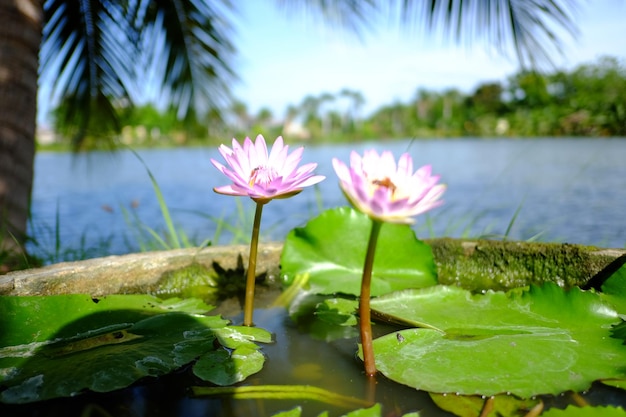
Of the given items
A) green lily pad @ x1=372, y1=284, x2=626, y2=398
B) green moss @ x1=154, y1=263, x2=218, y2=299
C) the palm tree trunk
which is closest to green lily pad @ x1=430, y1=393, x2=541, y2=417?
green lily pad @ x1=372, y1=284, x2=626, y2=398

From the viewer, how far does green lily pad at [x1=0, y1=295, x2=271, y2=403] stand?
60 cm

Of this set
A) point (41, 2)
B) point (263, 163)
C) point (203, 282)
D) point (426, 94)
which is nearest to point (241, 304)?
point (203, 282)

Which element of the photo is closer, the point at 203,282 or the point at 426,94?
the point at 203,282

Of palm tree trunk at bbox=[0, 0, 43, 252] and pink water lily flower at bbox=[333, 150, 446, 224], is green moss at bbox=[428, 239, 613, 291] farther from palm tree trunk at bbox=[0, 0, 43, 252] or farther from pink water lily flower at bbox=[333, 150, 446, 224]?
palm tree trunk at bbox=[0, 0, 43, 252]

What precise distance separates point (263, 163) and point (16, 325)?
1.63 feet

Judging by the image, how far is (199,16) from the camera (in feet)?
7.68

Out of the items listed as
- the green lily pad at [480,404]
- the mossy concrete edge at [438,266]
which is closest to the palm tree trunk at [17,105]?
the mossy concrete edge at [438,266]

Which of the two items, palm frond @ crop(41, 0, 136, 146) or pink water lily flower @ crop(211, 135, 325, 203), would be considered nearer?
pink water lily flower @ crop(211, 135, 325, 203)

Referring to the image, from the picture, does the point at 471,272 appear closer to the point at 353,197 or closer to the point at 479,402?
the point at 479,402

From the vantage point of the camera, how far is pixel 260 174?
0.73 m

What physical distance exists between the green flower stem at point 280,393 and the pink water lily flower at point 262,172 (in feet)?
0.92

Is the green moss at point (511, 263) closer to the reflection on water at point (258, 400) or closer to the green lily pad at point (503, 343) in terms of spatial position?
the green lily pad at point (503, 343)

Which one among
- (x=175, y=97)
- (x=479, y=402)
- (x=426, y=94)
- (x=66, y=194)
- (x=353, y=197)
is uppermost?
(x=426, y=94)

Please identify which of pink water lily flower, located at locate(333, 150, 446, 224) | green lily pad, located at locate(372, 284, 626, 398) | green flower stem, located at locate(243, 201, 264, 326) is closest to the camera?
pink water lily flower, located at locate(333, 150, 446, 224)
